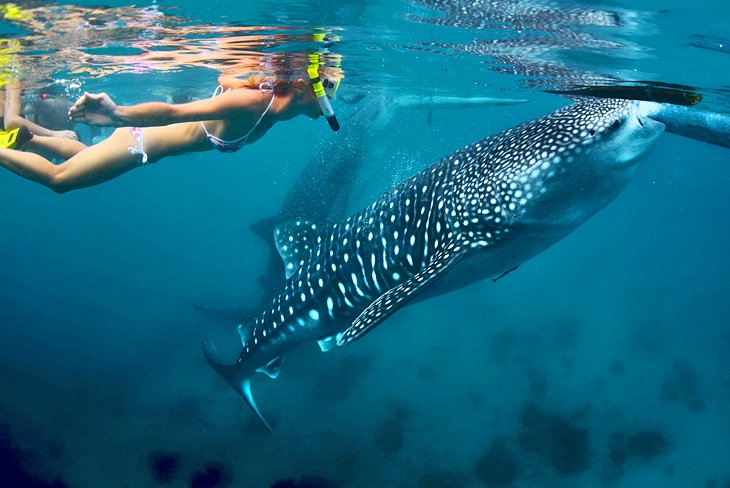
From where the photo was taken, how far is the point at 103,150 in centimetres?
598

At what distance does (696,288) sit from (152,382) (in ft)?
86.5

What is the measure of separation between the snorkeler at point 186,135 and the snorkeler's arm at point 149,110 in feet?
0.04

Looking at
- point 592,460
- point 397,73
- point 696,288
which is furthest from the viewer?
point 696,288

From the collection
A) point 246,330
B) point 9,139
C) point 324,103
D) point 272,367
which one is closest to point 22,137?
point 9,139

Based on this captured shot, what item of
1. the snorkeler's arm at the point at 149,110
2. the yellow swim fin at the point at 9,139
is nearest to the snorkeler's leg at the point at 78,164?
the yellow swim fin at the point at 9,139

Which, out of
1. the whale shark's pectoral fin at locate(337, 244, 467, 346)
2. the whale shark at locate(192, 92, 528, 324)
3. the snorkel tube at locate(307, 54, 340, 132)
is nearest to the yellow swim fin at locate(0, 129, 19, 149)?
the snorkel tube at locate(307, 54, 340, 132)

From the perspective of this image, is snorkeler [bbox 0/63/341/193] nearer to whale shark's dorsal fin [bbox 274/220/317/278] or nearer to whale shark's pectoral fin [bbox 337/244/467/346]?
whale shark's dorsal fin [bbox 274/220/317/278]

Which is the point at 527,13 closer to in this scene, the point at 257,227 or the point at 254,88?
the point at 254,88

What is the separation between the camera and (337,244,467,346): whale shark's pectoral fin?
13.8 ft

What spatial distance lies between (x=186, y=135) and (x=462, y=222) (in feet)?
12.8

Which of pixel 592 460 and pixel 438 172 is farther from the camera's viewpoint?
pixel 592 460

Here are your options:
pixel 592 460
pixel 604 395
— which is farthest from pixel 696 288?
pixel 592 460

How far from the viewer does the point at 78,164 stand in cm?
588

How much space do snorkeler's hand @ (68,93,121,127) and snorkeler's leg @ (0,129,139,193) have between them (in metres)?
1.42
